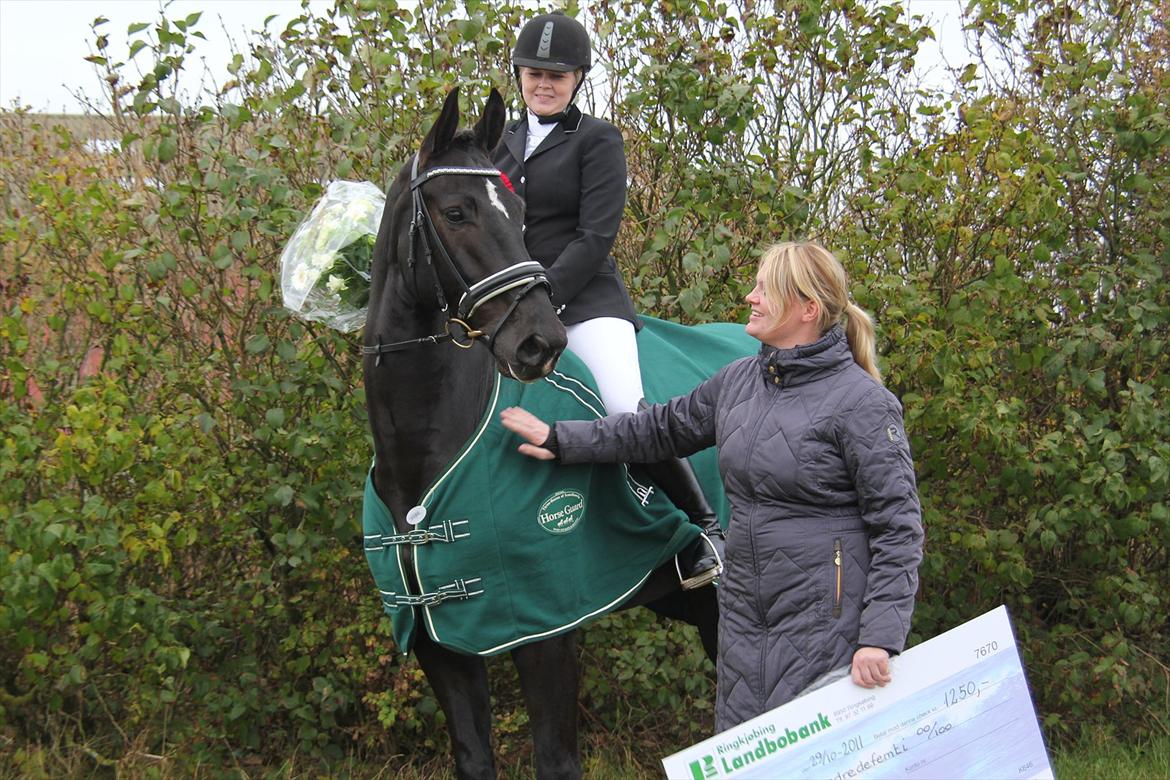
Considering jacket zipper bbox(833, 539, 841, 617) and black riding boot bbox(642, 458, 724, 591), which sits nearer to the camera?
jacket zipper bbox(833, 539, 841, 617)

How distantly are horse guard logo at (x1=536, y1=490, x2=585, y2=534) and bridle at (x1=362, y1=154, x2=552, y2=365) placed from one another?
538 millimetres

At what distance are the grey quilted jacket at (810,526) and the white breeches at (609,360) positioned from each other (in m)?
0.75

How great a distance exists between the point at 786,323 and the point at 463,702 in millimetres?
1576

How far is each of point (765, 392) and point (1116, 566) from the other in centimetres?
355

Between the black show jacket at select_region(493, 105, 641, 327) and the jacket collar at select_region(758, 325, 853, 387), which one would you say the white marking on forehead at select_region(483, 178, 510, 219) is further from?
the jacket collar at select_region(758, 325, 853, 387)

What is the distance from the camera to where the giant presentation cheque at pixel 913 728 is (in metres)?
2.70

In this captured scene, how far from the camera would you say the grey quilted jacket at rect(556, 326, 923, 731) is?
2.93 m

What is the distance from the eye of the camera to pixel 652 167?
591 centimetres

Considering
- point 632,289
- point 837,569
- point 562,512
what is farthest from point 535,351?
point 632,289

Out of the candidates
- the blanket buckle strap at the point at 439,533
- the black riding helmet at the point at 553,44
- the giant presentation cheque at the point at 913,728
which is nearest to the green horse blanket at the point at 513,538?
the blanket buckle strap at the point at 439,533

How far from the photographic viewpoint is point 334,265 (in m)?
3.91

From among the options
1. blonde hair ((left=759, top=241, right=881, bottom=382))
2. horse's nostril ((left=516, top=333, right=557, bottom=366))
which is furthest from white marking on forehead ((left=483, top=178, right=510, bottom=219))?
blonde hair ((left=759, top=241, right=881, bottom=382))

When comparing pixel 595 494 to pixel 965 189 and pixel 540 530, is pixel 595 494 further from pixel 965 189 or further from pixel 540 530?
pixel 965 189

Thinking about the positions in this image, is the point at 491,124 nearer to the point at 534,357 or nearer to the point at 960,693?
the point at 534,357
